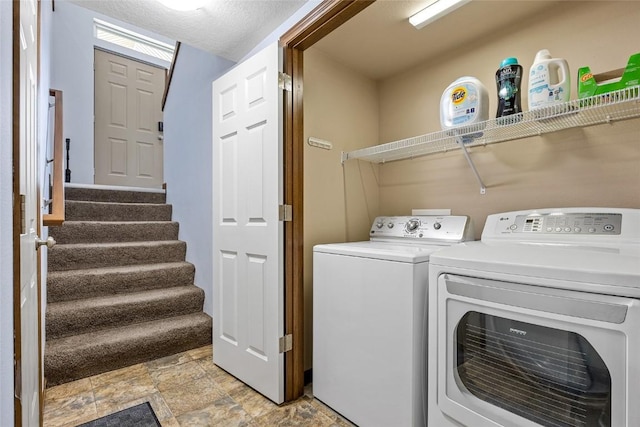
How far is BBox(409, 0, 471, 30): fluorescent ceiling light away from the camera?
1.59 metres

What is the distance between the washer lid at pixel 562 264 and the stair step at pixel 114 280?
94.7 inches

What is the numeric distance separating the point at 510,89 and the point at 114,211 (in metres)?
3.54

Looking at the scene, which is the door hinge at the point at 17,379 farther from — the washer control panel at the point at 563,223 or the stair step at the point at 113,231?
the stair step at the point at 113,231

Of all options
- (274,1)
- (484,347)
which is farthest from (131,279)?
(484,347)

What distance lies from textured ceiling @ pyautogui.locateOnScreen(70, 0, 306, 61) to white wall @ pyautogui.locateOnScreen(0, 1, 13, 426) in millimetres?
1350

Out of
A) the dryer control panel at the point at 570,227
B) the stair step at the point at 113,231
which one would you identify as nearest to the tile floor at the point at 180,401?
the dryer control panel at the point at 570,227

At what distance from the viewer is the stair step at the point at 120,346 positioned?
1917mm

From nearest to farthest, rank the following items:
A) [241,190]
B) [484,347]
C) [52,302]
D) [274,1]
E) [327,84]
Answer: [484,347] → [274,1] → [241,190] → [327,84] → [52,302]

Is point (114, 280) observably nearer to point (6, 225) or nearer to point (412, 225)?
point (6, 225)

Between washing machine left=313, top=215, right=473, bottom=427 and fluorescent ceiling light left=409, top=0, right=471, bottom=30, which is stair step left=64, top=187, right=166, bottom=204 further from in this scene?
fluorescent ceiling light left=409, top=0, right=471, bottom=30

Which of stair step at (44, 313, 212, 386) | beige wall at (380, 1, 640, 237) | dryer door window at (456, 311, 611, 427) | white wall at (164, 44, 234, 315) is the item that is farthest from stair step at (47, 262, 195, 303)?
dryer door window at (456, 311, 611, 427)

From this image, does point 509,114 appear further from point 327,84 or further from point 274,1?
point 274,1

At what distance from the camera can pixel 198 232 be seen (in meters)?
2.94

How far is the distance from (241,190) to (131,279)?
141 centimetres
